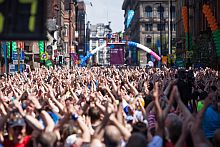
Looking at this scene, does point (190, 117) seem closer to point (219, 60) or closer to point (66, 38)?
point (219, 60)

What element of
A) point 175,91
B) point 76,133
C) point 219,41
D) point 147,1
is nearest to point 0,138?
point 76,133

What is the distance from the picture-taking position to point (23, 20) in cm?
855

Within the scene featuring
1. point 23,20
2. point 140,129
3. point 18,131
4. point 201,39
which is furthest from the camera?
point 201,39

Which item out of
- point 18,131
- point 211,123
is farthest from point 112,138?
point 211,123

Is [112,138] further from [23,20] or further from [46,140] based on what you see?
[23,20]

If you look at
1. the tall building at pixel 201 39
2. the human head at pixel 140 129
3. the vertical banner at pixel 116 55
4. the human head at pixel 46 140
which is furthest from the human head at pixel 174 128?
the vertical banner at pixel 116 55

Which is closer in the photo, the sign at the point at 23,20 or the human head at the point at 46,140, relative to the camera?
the human head at the point at 46,140

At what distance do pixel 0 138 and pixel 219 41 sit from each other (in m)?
27.8

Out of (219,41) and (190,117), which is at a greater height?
(219,41)

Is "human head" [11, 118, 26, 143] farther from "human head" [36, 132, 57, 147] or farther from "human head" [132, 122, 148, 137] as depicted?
"human head" [132, 122, 148, 137]

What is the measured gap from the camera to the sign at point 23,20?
8.49m

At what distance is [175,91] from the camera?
8.21m

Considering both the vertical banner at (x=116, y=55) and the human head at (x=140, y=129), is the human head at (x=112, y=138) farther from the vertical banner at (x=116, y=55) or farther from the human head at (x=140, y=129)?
the vertical banner at (x=116, y=55)

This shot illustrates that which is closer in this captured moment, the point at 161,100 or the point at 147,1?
the point at 161,100
